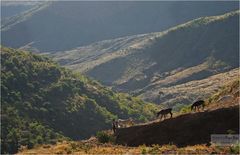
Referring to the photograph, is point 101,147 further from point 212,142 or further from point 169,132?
point 212,142

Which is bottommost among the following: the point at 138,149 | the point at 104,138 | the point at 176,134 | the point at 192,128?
the point at 138,149

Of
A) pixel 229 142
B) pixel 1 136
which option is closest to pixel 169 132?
pixel 229 142

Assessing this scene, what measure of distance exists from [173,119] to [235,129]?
6594 mm

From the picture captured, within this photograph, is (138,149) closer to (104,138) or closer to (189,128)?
(189,128)

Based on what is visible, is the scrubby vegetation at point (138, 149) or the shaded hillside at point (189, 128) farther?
the shaded hillside at point (189, 128)

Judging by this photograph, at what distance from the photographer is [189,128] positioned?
40.8 meters

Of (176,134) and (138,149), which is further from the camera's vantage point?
(176,134)

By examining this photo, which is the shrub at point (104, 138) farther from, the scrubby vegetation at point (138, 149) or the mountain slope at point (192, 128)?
the mountain slope at point (192, 128)

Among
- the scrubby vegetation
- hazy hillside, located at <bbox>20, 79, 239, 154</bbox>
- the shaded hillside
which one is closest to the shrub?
the scrubby vegetation

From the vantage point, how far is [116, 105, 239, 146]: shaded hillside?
1539 inches

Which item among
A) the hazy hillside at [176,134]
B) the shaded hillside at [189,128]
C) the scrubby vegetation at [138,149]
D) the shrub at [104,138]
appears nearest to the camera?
the scrubby vegetation at [138,149]

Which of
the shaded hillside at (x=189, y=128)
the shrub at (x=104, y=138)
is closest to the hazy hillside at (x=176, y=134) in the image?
the shaded hillside at (x=189, y=128)

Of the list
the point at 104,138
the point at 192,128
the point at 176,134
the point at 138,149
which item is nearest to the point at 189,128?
the point at 192,128

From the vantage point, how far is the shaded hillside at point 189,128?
39.1m
